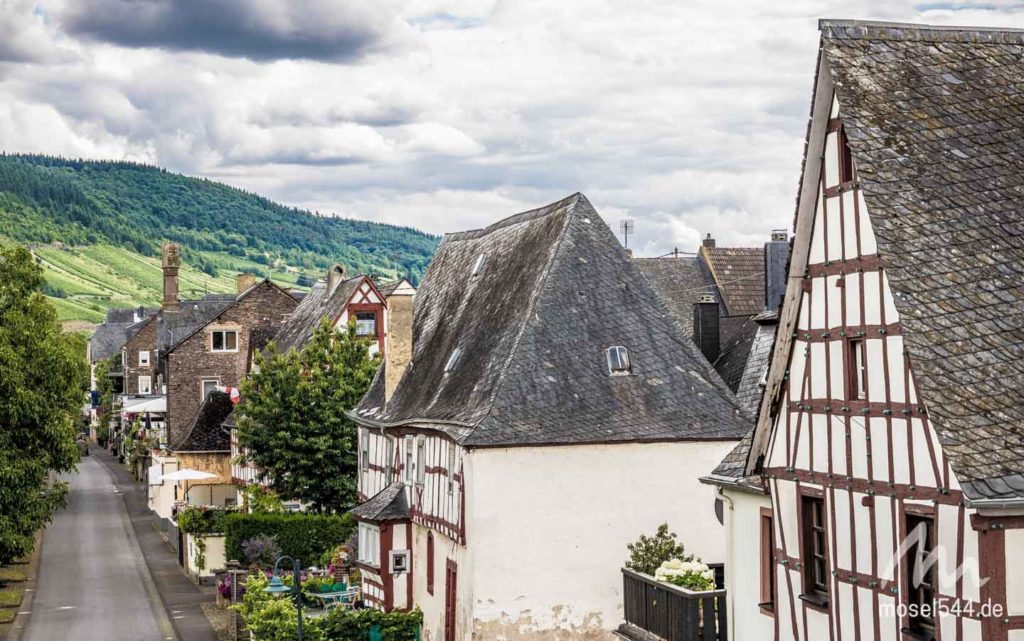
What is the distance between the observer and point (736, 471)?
2233cm

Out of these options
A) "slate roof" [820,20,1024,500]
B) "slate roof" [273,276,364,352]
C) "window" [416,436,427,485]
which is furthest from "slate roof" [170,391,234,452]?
"slate roof" [820,20,1024,500]

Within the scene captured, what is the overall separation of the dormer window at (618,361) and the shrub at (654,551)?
12.3 ft

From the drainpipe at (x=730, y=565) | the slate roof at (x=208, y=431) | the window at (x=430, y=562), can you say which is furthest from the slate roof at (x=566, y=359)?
the slate roof at (x=208, y=431)

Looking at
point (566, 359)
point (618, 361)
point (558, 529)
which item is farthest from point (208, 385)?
point (558, 529)

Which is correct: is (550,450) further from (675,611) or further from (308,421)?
(308,421)

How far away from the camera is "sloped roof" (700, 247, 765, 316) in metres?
58.7

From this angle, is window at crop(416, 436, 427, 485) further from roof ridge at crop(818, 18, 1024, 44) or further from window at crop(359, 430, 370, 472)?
roof ridge at crop(818, 18, 1024, 44)

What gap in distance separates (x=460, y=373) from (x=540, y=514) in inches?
208

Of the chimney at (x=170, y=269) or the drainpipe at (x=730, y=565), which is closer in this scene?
the drainpipe at (x=730, y=565)

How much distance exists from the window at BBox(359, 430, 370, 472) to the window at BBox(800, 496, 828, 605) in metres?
25.1

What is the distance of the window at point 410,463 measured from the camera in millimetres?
37625

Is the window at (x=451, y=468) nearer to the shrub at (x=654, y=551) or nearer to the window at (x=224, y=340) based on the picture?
the shrub at (x=654, y=551)

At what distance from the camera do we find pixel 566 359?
34125mm

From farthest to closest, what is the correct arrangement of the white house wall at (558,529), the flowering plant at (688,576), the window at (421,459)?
the window at (421,459) < the white house wall at (558,529) < the flowering plant at (688,576)
